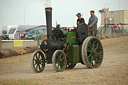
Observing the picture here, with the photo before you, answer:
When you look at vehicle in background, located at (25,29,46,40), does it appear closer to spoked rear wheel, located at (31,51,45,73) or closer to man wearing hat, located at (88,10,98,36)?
man wearing hat, located at (88,10,98,36)

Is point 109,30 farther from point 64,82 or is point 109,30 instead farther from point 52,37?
point 64,82

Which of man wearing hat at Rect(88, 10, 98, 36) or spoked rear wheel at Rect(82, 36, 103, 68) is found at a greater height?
man wearing hat at Rect(88, 10, 98, 36)

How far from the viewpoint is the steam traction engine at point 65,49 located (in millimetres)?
9602

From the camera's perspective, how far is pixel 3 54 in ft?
56.1

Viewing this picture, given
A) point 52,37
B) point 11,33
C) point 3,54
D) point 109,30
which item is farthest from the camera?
point 11,33

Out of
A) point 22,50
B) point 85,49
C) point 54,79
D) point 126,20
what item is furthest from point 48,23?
point 126,20

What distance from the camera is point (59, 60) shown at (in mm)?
9594

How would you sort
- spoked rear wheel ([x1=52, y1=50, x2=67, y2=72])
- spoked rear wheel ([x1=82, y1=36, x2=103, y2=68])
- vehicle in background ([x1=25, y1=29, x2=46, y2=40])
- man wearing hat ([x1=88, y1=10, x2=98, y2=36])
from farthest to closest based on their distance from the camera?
vehicle in background ([x1=25, y1=29, x2=46, y2=40]) < man wearing hat ([x1=88, y1=10, x2=98, y2=36]) < spoked rear wheel ([x1=82, y1=36, x2=103, y2=68]) < spoked rear wheel ([x1=52, y1=50, x2=67, y2=72])

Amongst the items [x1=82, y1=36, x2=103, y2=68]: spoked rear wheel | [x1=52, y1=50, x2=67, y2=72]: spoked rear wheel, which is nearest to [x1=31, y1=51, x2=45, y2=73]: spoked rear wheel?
[x1=52, y1=50, x2=67, y2=72]: spoked rear wheel

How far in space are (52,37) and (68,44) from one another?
62cm

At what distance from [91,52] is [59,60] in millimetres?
1544

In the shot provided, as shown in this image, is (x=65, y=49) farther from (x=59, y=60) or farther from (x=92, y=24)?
(x=92, y=24)

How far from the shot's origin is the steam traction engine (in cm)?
960

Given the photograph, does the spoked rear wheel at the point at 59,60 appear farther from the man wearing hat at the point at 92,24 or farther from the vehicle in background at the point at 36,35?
the vehicle in background at the point at 36,35
